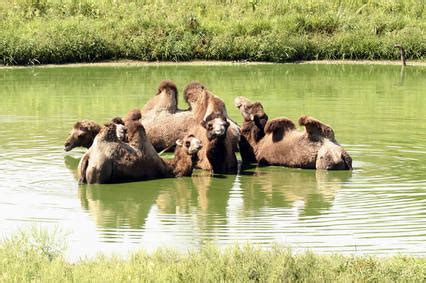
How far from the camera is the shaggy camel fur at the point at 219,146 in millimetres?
15047

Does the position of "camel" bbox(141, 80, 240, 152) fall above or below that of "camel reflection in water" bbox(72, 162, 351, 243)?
above

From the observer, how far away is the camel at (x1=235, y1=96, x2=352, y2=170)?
1565 centimetres

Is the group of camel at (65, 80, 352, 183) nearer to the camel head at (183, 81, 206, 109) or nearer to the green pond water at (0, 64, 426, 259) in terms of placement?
the camel head at (183, 81, 206, 109)

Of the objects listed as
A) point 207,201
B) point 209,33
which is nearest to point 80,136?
point 207,201

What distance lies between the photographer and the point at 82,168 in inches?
583

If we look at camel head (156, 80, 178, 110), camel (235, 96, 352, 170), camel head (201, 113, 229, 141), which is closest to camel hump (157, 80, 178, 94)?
camel head (156, 80, 178, 110)

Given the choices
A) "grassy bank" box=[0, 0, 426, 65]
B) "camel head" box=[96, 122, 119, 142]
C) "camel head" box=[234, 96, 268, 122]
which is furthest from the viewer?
"grassy bank" box=[0, 0, 426, 65]

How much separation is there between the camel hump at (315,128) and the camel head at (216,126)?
3.62 feet

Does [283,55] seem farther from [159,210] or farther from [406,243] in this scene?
[406,243]

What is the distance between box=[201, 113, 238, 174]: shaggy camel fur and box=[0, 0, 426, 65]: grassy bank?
1679 centimetres

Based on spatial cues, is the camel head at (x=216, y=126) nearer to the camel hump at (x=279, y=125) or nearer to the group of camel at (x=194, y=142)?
the group of camel at (x=194, y=142)

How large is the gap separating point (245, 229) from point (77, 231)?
5.69 ft

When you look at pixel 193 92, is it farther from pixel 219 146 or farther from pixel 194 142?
pixel 194 142

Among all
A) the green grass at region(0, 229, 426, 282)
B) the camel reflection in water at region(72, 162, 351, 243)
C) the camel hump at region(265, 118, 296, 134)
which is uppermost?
the camel hump at region(265, 118, 296, 134)
